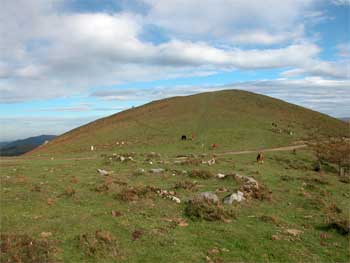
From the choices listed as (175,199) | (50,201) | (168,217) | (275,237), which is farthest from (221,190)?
(50,201)

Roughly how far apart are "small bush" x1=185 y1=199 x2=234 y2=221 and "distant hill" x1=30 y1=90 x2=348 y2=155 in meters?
29.5

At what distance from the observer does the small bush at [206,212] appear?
1314 cm

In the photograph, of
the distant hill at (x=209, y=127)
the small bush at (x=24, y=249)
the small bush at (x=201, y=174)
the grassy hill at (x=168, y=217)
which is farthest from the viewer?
the distant hill at (x=209, y=127)

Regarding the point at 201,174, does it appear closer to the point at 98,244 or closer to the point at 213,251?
the point at 213,251

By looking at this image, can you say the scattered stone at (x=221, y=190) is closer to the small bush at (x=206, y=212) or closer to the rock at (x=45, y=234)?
the small bush at (x=206, y=212)

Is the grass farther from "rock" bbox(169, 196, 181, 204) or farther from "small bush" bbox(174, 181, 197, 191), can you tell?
"rock" bbox(169, 196, 181, 204)

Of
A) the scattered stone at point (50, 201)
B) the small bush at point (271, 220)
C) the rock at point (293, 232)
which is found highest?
the scattered stone at point (50, 201)

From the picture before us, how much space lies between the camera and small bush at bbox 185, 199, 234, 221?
517 inches

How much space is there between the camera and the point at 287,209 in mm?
15406

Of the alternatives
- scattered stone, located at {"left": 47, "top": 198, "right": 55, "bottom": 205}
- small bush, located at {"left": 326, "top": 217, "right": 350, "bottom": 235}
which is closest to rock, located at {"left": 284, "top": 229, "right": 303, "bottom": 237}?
small bush, located at {"left": 326, "top": 217, "right": 350, "bottom": 235}

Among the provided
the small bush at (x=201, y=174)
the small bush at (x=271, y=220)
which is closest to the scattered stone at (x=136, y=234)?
the small bush at (x=271, y=220)

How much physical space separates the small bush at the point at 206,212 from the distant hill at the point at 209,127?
29.5 m

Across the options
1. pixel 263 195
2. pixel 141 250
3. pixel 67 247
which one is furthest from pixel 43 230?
pixel 263 195

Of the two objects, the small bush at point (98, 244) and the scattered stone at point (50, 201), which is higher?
the scattered stone at point (50, 201)
